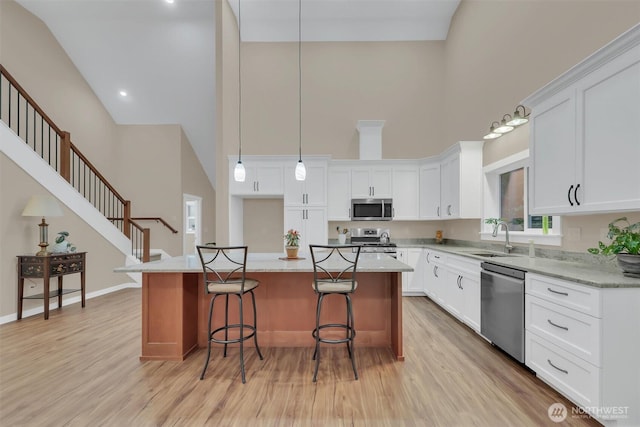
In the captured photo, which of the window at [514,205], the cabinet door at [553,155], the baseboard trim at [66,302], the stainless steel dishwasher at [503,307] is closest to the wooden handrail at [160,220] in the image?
the baseboard trim at [66,302]

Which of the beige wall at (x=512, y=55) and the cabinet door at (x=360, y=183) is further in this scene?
the cabinet door at (x=360, y=183)

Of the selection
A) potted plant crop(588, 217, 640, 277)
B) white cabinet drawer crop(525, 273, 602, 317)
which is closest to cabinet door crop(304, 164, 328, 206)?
white cabinet drawer crop(525, 273, 602, 317)

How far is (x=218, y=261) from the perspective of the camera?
2.82m

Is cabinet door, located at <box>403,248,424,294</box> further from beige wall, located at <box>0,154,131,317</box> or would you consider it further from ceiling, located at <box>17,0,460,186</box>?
beige wall, located at <box>0,154,131,317</box>

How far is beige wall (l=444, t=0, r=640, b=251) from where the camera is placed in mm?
2574

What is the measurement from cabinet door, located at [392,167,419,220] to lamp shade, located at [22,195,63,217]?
197 inches

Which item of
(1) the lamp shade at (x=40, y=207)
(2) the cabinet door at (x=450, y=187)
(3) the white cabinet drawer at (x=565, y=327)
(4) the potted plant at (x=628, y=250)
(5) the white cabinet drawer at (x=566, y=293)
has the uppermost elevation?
(2) the cabinet door at (x=450, y=187)

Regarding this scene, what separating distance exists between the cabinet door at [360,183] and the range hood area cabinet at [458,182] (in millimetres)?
1105

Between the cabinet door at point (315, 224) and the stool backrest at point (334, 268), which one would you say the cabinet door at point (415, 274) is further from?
the stool backrest at point (334, 268)

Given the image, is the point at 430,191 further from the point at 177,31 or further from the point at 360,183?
the point at 177,31

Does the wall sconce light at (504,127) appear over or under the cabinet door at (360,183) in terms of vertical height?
over

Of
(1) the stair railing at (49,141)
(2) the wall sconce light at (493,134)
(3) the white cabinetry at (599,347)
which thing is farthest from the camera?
(1) the stair railing at (49,141)

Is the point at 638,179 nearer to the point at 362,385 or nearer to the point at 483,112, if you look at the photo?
the point at 362,385

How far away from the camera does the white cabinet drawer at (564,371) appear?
6.05 ft
